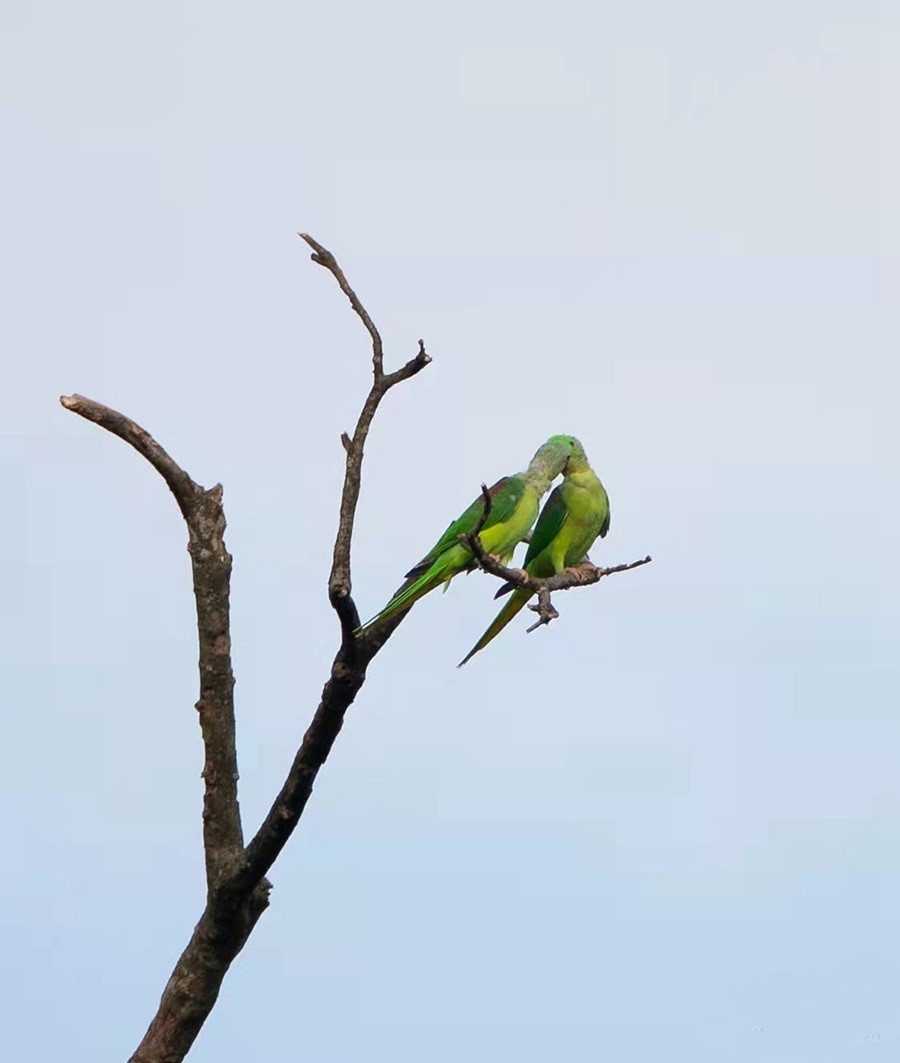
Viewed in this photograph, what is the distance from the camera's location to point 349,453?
16.5ft

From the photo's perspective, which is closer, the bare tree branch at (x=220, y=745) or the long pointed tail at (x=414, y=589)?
A: the bare tree branch at (x=220, y=745)

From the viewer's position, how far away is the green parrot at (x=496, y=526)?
5926 mm

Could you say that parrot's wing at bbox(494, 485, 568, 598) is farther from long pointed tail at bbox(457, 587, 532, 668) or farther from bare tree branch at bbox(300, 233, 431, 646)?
bare tree branch at bbox(300, 233, 431, 646)

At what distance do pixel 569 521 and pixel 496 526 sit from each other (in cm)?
94

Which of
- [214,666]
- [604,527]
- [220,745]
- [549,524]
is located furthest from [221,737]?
[604,527]

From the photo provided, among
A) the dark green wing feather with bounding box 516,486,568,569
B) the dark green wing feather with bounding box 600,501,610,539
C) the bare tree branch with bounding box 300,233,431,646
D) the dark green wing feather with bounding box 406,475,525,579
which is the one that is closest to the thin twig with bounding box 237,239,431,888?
the bare tree branch with bounding box 300,233,431,646

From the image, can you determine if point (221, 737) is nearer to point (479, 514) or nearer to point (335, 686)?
point (335, 686)

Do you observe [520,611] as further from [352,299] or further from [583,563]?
[352,299]

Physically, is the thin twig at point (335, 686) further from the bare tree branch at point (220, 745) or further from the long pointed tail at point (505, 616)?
the long pointed tail at point (505, 616)

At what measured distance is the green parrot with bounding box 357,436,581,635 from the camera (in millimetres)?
Answer: 5926

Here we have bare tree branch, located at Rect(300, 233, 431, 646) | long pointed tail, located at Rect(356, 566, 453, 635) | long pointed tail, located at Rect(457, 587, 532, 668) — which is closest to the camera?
bare tree branch, located at Rect(300, 233, 431, 646)

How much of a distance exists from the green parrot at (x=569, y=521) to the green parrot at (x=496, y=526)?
12 cm

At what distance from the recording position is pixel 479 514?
6488 millimetres

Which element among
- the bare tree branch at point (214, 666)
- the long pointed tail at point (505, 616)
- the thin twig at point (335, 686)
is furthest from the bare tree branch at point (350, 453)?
the long pointed tail at point (505, 616)
